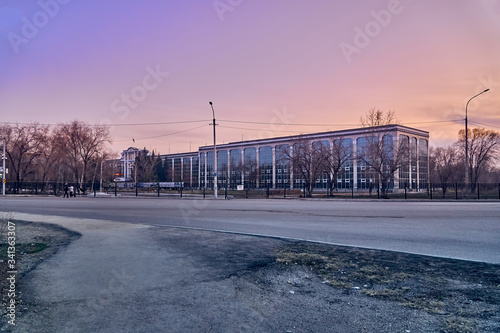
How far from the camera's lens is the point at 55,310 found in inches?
180

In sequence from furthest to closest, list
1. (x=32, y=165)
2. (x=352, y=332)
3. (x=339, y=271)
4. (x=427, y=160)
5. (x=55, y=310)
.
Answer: (x=427, y=160) < (x=32, y=165) < (x=339, y=271) < (x=55, y=310) < (x=352, y=332)

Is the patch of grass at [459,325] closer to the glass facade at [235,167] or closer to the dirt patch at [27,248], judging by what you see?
the dirt patch at [27,248]

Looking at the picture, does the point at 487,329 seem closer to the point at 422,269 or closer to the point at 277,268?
the point at 422,269

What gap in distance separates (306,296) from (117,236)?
7.03 meters

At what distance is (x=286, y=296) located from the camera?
522 centimetres

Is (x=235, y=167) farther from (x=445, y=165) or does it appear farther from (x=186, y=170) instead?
(x=445, y=165)

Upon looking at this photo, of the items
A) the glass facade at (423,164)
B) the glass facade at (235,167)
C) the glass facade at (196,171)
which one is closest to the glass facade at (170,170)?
the glass facade at (196,171)

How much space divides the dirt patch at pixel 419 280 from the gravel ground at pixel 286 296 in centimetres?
2

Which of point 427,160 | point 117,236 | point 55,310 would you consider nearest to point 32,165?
point 117,236

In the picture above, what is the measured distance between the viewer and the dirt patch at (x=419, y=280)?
14.7 ft

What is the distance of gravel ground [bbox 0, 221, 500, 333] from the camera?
4.16m

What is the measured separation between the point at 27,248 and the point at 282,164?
77.2 metres

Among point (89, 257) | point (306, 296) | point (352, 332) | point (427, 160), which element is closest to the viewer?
point (352, 332)

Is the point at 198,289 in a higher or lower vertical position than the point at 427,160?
lower
